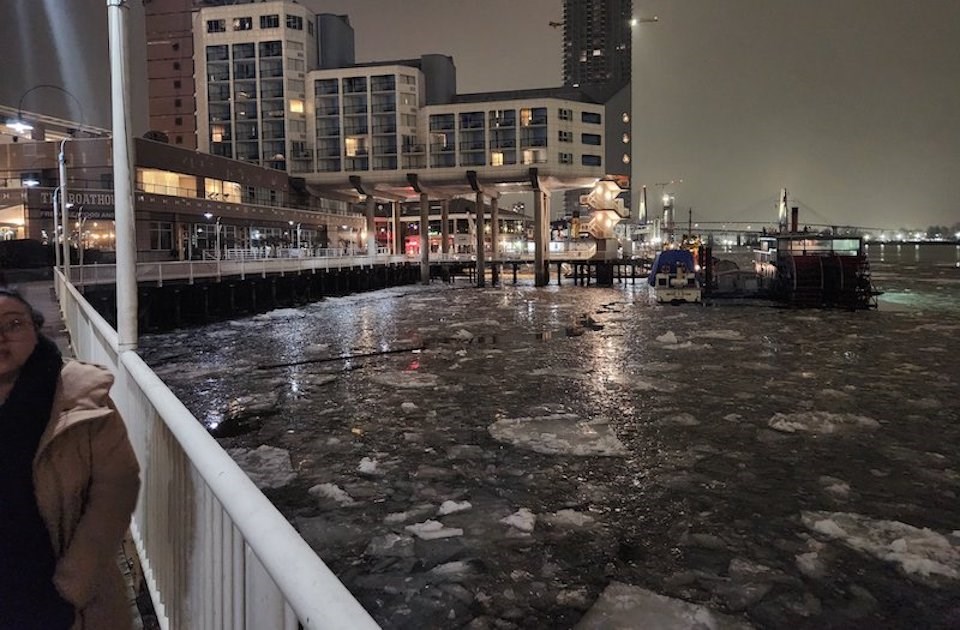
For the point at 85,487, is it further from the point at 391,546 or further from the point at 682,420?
the point at 682,420

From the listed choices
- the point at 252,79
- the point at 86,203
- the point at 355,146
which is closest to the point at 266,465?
the point at 86,203

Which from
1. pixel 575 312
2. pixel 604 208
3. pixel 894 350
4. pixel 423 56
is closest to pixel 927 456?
pixel 894 350

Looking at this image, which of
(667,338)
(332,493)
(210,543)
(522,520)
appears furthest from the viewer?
(667,338)

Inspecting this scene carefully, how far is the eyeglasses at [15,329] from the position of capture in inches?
98.2

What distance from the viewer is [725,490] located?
8195mm

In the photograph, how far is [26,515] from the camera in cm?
244

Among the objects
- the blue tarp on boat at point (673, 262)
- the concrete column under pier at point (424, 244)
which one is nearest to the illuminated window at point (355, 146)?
the concrete column under pier at point (424, 244)

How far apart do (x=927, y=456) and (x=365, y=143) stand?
75.3m

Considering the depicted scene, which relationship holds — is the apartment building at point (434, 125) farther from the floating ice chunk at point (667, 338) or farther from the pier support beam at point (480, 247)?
the floating ice chunk at point (667, 338)

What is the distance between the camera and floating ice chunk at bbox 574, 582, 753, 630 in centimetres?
523

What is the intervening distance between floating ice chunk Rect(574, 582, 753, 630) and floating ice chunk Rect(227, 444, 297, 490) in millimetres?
4592

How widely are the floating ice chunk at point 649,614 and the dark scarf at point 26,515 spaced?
12.7ft

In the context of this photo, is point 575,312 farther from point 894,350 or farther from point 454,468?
point 454,468

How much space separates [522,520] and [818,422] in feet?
21.8
